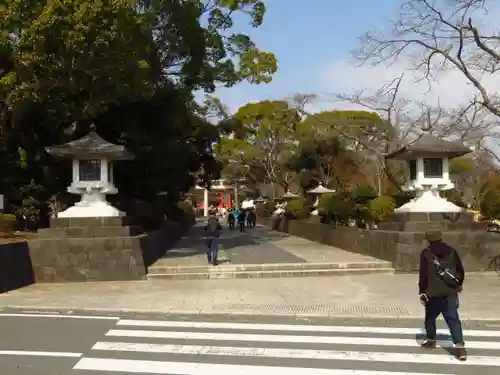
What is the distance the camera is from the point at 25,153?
21922mm

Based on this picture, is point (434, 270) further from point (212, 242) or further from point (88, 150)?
point (88, 150)

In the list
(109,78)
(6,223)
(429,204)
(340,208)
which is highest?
(109,78)

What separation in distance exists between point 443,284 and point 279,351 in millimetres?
2113

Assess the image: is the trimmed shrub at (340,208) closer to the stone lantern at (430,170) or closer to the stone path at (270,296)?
the stone lantern at (430,170)

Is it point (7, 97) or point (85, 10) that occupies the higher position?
point (85, 10)

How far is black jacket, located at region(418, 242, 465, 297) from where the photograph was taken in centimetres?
673

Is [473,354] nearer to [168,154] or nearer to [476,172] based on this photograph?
[168,154]

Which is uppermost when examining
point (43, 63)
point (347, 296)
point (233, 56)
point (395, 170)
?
point (233, 56)

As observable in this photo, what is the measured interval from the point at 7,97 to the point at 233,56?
37.8 ft

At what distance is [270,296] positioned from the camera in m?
11.6

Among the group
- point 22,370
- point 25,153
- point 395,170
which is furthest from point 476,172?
point 22,370

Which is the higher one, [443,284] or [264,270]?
[443,284]

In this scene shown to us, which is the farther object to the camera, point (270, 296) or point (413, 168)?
point (413, 168)

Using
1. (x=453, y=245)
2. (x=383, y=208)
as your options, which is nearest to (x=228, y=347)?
(x=453, y=245)
